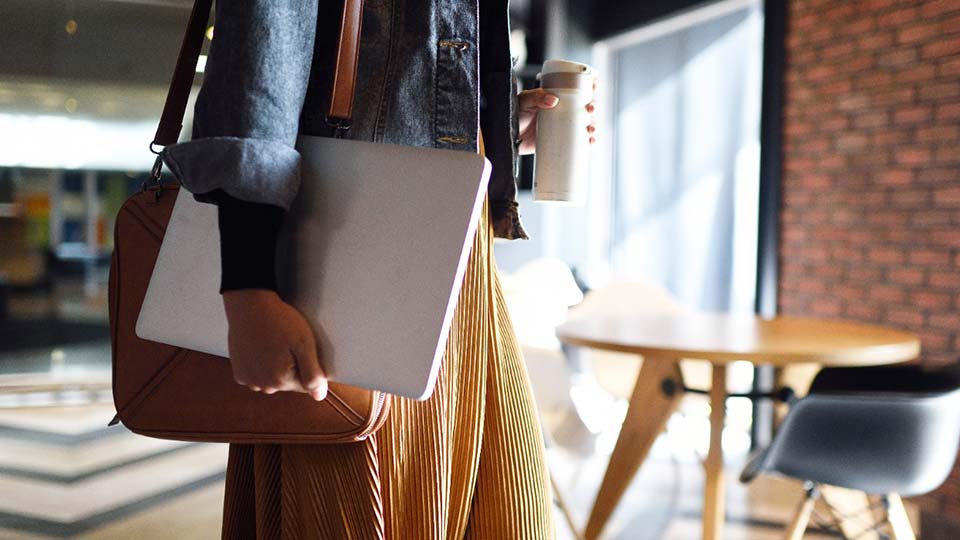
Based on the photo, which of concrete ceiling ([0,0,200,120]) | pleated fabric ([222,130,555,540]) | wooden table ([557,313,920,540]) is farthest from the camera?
concrete ceiling ([0,0,200,120])

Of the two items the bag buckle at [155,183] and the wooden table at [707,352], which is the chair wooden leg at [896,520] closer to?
the wooden table at [707,352]

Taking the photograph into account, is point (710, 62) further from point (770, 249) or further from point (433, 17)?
point (433, 17)

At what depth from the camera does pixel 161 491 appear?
114 inches

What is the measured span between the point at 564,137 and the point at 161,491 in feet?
8.49

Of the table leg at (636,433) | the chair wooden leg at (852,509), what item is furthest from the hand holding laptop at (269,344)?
the chair wooden leg at (852,509)

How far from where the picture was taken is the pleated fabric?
0.67 m

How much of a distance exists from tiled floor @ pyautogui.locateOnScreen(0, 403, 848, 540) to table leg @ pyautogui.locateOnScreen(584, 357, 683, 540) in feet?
0.51

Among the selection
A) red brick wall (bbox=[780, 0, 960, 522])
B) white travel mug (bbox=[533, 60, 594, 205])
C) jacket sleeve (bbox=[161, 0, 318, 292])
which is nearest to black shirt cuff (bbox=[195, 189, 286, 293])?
jacket sleeve (bbox=[161, 0, 318, 292])

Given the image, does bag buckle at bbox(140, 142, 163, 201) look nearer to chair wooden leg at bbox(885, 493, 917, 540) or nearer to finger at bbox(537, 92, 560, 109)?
finger at bbox(537, 92, 560, 109)

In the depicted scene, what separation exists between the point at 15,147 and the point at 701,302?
A: 4.17 meters

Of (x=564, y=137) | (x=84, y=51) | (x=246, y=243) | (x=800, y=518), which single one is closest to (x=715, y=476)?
(x=800, y=518)

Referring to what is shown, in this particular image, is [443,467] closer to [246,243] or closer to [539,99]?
[246,243]

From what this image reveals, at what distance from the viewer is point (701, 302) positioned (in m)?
4.61

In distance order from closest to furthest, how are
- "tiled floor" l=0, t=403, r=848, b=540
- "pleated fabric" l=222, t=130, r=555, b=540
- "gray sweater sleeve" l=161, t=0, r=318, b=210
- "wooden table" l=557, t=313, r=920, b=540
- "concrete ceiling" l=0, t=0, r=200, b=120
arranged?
"gray sweater sleeve" l=161, t=0, r=318, b=210 < "pleated fabric" l=222, t=130, r=555, b=540 < "wooden table" l=557, t=313, r=920, b=540 < "tiled floor" l=0, t=403, r=848, b=540 < "concrete ceiling" l=0, t=0, r=200, b=120
